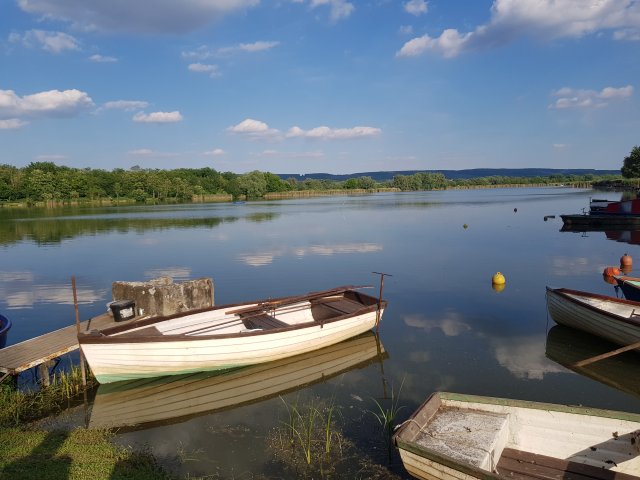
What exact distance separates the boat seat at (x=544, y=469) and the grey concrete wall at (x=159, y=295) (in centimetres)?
1051

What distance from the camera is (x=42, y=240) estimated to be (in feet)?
130

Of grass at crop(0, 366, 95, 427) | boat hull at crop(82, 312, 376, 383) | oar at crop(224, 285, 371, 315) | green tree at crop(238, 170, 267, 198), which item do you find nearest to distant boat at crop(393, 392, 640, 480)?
boat hull at crop(82, 312, 376, 383)

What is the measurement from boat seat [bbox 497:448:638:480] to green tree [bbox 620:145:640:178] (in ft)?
461

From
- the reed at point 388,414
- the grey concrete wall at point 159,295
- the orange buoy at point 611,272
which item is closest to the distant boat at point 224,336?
the grey concrete wall at point 159,295

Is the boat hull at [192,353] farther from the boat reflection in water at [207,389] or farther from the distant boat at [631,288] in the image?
the distant boat at [631,288]

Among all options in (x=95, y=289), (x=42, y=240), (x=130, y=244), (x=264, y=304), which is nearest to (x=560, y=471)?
(x=264, y=304)

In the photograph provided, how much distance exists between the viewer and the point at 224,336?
10961mm

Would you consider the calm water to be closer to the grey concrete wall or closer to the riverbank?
the grey concrete wall

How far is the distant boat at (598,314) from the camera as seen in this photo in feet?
38.3

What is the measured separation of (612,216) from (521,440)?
44243 millimetres

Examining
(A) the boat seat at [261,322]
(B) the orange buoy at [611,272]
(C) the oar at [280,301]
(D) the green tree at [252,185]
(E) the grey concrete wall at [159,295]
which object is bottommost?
(B) the orange buoy at [611,272]

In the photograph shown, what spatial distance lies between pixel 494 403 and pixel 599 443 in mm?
1461

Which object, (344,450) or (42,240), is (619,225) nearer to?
(344,450)

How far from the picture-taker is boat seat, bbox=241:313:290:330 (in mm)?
12648
